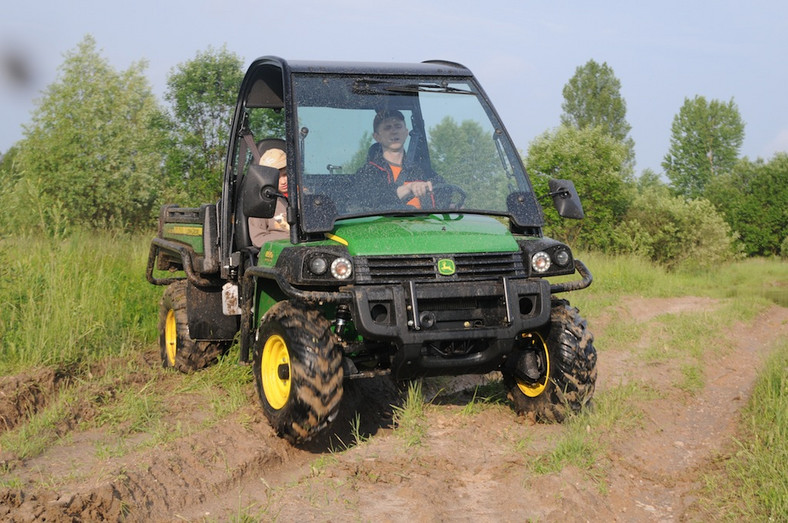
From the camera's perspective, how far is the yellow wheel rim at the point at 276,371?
5.29 meters

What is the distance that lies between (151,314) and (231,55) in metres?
10.1

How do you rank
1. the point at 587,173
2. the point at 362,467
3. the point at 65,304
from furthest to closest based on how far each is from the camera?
the point at 587,173, the point at 65,304, the point at 362,467

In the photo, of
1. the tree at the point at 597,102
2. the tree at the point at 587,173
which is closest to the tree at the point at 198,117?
the tree at the point at 587,173

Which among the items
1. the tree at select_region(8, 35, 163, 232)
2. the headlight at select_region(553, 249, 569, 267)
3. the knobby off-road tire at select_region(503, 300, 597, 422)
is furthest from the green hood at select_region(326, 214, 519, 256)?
the tree at select_region(8, 35, 163, 232)

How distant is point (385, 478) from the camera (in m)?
4.71

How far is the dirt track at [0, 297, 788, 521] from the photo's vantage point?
4.24 m

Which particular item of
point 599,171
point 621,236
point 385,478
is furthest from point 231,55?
point 385,478

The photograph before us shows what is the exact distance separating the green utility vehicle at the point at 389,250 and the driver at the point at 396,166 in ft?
0.04

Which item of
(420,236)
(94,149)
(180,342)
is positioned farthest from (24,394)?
(94,149)

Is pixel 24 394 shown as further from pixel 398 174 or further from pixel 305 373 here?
pixel 398 174

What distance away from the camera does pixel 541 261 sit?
5.31 m

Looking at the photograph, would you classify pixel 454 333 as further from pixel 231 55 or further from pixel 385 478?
pixel 231 55

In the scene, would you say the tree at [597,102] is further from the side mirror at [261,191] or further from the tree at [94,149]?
the side mirror at [261,191]

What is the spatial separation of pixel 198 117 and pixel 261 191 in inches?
475
